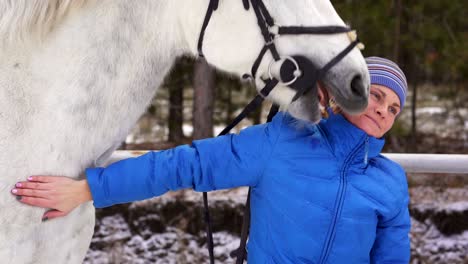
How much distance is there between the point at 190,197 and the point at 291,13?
4.82m

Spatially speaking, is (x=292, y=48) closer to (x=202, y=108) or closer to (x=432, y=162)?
(x=432, y=162)

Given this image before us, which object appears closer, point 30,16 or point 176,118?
point 30,16

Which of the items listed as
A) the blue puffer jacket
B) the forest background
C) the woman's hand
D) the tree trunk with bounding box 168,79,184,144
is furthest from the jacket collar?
the tree trunk with bounding box 168,79,184,144

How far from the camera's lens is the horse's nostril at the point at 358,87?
5.02ft

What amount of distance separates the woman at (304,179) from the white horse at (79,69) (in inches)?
4.1

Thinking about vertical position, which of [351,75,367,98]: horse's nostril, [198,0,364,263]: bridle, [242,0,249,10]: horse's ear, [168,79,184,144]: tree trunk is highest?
[242,0,249,10]: horse's ear

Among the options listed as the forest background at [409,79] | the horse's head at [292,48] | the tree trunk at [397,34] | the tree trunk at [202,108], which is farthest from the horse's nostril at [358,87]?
the tree trunk at [397,34]

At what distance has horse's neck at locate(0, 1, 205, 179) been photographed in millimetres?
1617

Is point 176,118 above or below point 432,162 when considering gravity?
below

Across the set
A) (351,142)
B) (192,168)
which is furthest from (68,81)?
(351,142)

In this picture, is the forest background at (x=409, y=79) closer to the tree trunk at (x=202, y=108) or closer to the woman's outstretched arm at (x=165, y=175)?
the tree trunk at (x=202, y=108)

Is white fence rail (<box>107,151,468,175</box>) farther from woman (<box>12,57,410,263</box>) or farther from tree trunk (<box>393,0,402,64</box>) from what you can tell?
tree trunk (<box>393,0,402,64</box>)

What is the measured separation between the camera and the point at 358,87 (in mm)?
1532

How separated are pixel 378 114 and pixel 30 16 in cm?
115
